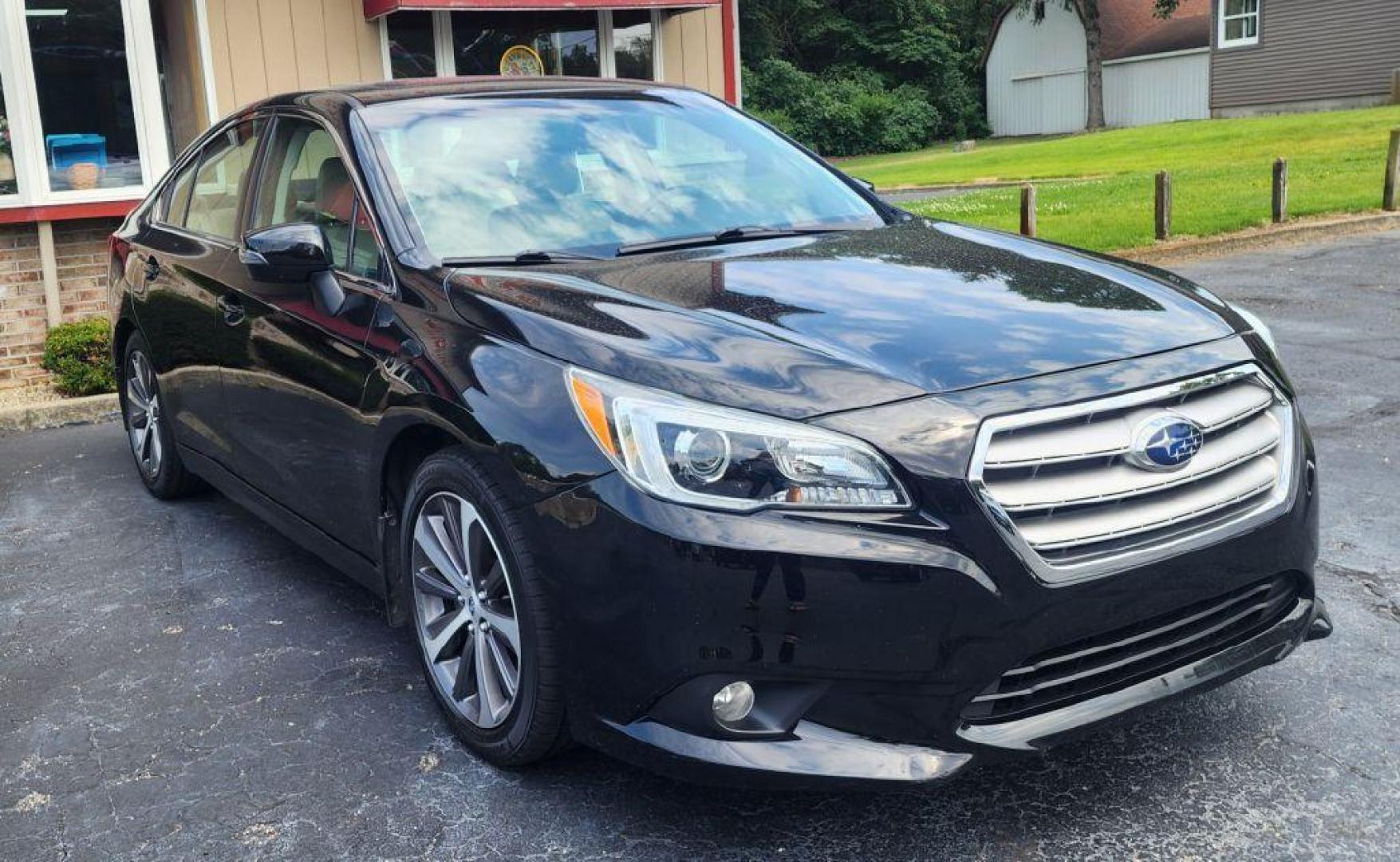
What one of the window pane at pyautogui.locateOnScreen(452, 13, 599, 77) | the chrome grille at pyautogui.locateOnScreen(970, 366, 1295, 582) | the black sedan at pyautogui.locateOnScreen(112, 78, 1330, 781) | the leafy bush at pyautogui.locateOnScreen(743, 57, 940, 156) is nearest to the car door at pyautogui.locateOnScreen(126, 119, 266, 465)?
the black sedan at pyautogui.locateOnScreen(112, 78, 1330, 781)

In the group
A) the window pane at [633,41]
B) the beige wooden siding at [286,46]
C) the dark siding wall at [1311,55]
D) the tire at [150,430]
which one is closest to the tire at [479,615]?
the tire at [150,430]

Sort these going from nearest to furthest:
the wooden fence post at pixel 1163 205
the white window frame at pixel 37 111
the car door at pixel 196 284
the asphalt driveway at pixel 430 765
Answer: the asphalt driveway at pixel 430 765, the car door at pixel 196 284, the white window frame at pixel 37 111, the wooden fence post at pixel 1163 205

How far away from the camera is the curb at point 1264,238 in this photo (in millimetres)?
12477

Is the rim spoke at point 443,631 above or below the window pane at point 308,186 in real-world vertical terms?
below

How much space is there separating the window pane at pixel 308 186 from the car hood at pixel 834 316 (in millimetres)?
Answer: 675

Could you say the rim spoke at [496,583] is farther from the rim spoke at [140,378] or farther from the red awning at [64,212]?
the red awning at [64,212]

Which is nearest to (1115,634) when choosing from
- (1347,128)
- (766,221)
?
(766,221)

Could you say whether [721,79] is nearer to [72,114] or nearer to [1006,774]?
[72,114]

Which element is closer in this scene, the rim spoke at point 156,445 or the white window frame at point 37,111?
the rim spoke at point 156,445

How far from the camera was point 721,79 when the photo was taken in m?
12.4

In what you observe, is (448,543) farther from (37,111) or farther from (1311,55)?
(1311,55)

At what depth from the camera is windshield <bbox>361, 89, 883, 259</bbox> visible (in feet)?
12.9

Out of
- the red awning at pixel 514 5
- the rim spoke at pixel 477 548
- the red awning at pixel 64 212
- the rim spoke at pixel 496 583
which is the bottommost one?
the rim spoke at pixel 496 583

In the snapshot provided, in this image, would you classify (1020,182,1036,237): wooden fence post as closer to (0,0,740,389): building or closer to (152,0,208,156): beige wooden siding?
(0,0,740,389): building
